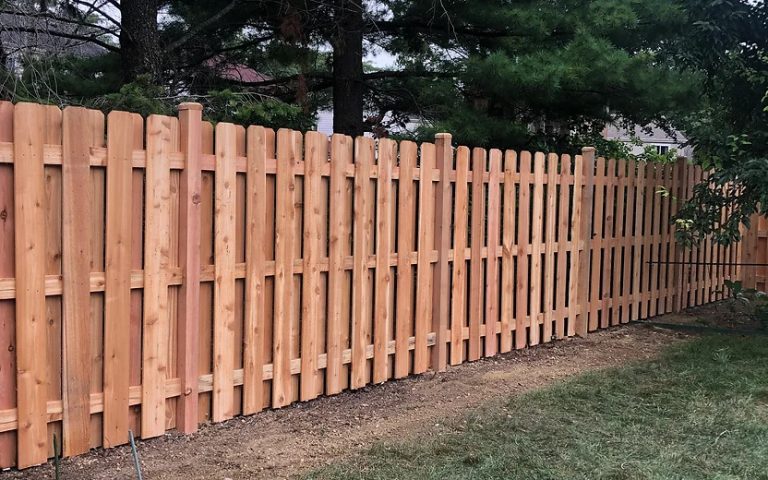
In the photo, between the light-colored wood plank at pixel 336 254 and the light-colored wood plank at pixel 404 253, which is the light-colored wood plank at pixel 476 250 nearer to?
the light-colored wood plank at pixel 404 253

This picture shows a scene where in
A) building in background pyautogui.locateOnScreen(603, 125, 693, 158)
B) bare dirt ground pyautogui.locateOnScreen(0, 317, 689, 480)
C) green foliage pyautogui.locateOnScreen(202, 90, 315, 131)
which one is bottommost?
bare dirt ground pyautogui.locateOnScreen(0, 317, 689, 480)

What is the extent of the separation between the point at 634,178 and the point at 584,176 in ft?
2.97

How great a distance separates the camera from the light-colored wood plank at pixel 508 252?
244 inches

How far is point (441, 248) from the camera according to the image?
18.3 ft

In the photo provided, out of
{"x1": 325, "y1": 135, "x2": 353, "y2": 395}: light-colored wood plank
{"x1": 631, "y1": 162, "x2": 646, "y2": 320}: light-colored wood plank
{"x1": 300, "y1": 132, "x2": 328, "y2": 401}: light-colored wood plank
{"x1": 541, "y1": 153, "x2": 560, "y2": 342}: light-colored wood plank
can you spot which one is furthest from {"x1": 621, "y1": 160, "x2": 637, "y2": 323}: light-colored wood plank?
{"x1": 300, "y1": 132, "x2": 328, "y2": 401}: light-colored wood plank

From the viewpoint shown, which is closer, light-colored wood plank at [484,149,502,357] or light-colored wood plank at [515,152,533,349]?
light-colored wood plank at [484,149,502,357]

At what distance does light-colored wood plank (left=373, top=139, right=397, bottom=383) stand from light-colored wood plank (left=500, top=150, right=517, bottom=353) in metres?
1.44

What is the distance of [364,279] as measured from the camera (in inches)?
195

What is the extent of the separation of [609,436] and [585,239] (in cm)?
320

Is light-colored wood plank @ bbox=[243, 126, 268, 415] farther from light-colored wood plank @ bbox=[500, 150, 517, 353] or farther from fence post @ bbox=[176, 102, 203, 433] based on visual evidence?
light-colored wood plank @ bbox=[500, 150, 517, 353]

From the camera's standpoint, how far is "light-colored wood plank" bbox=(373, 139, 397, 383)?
5020 millimetres

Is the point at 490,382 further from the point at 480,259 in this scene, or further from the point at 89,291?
the point at 89,291

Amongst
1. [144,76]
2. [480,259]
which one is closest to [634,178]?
[480,259]

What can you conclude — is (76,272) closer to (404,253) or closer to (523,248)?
(404,253)
